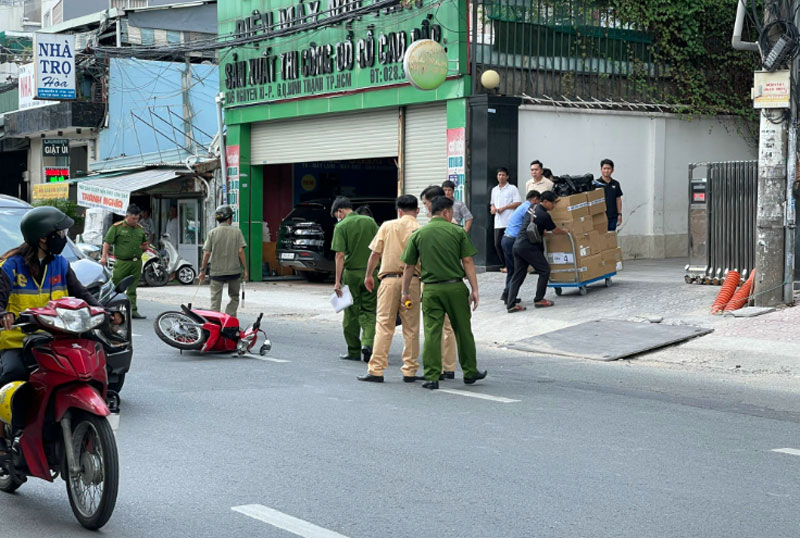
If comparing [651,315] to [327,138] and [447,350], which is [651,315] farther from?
[327,138]

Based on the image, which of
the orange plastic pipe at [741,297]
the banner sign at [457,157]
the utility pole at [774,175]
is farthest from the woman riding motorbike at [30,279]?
the banner sign at [457,157]

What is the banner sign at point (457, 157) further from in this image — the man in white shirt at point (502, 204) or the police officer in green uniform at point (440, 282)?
the police officer in green uniform at point (440, 282)

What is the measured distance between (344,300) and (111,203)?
53.9 ft

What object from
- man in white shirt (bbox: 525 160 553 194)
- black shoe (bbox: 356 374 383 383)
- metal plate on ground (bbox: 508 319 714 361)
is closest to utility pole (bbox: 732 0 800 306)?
metal plate on ground (bbox: 508 319 714 361)

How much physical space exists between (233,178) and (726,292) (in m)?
15.2

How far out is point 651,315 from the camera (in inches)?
577

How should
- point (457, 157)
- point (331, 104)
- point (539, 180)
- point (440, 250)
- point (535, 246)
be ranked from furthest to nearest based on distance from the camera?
point (331, 104)
point (457, 157)
point (539, 180)
point (535, 246)
point (440, 250)

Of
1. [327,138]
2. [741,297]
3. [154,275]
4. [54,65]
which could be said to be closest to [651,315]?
[741,297]

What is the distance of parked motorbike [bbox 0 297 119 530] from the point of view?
5457mm

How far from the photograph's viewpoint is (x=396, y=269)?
10.9 meters

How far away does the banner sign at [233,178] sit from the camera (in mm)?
26781

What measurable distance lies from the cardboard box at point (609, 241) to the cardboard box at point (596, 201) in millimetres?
407

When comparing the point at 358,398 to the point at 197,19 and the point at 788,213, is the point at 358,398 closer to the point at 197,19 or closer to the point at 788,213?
the point at 788,213

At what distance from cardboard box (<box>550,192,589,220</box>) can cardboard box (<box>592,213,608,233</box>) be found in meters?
0.30
